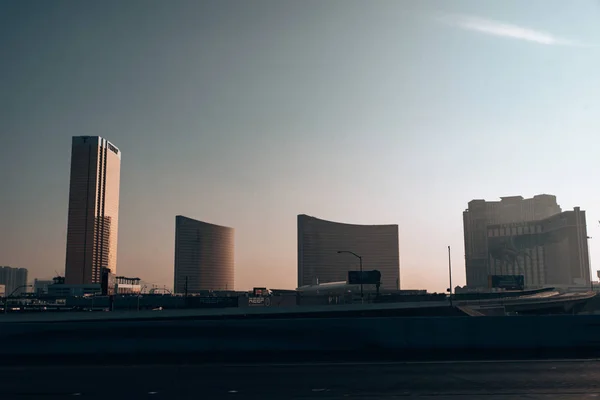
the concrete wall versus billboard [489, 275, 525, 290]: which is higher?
billboard [489, 275, 525, 290]

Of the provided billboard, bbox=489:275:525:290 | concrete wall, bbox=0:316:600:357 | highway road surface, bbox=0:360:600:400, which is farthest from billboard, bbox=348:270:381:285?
highway road surface, bbox=0:360:600:400

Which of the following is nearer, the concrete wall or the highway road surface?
the highway road surface

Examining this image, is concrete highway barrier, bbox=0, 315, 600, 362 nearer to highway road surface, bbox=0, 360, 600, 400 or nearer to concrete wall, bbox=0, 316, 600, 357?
concrete wall, bbox=0, 316, 600, 357

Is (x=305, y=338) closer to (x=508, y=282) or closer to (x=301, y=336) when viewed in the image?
(x=301, y=336)

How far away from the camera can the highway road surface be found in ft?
43.7

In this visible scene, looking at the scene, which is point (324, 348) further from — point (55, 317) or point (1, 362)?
point (55, 317)

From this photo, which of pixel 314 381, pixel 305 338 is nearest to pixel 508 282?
pixel 305 338

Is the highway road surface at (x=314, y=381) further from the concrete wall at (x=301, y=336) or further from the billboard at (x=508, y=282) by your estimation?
the billboard at (x=508, y=282)

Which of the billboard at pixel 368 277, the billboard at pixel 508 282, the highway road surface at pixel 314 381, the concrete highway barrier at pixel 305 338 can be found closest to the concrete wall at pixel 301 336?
the concrete highway barrier at pixel 305 338

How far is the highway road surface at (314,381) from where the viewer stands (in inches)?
524

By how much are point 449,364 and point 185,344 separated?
896cm

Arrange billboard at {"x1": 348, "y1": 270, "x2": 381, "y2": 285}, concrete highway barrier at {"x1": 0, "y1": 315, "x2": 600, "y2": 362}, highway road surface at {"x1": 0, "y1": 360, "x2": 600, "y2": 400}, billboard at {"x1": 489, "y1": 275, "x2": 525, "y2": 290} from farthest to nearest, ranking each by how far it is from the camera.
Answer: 1. billboard at {"x1": 489, "y1": 275, "x2": 525, "y2": 290}
2. billboard at {"x1": 348, "y1": 270, "x2": 381, "y2": 285}
3. concrete highway barrier at {"x1": 0, "y1": 315, "x2": 600, "y2": 362}
4. highway road surface at {"x1": 0, "y1": 360, "x2": 600, "y2": 400}

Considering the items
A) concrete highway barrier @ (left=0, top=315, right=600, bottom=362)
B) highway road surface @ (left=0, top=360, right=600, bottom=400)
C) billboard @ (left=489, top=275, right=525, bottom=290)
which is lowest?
highway road surface @ (left=0, top=360, right=600, bottom=400)

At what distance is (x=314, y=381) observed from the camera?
15.2m
